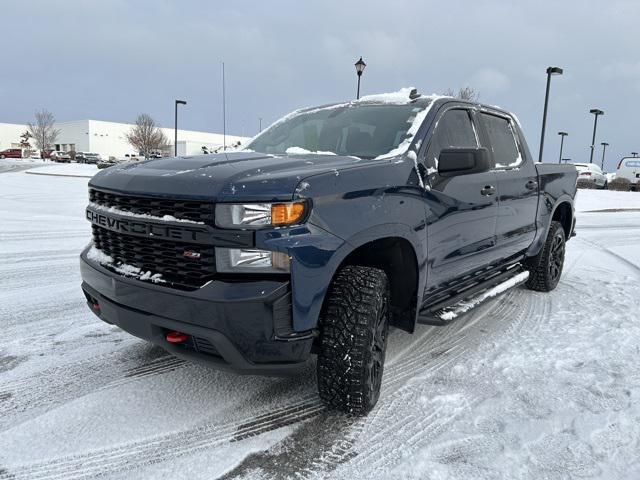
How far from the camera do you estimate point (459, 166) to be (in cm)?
294

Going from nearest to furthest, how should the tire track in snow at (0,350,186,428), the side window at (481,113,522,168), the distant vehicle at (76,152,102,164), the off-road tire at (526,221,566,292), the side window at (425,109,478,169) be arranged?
the tire track in snow at (0,350,186,428), the side window at (425,109,478,169), the side window at (481,113,522,168), the off-road tire at (526,221,566,292), the distant vehicle at (76,152,102,164)

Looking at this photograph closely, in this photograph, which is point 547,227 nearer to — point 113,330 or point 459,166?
point 459,166

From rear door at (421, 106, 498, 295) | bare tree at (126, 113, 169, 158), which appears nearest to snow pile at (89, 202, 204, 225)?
rear door at (421, 106, 498, 295)

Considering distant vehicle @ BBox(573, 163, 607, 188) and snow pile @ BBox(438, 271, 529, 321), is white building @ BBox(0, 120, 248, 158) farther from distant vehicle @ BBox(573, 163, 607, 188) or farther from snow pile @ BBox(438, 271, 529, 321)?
snow pile @ BBox(438, 271, 529, 321)

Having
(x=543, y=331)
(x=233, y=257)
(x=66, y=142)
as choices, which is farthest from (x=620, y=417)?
(x=66, y=142)

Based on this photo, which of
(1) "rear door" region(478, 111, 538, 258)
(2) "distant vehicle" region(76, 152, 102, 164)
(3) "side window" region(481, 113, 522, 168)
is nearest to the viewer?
(1) "rear door" region(478, 111, 538, 258)

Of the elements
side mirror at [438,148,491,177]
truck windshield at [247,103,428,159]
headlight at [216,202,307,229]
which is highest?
truck windshield at [247,103,428,159]

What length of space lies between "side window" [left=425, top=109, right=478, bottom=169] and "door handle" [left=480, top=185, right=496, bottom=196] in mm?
343

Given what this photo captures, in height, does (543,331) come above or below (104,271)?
below

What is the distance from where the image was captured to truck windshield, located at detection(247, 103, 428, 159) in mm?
3191

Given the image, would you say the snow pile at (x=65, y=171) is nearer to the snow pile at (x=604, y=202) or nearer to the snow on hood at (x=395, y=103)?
the snow pile at (x=604, y=202)

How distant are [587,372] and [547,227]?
2.15 m

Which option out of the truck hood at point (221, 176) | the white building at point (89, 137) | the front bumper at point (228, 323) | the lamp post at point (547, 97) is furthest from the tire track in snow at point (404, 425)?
the white building at point (89, 137)

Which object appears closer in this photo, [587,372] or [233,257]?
[233,257]
